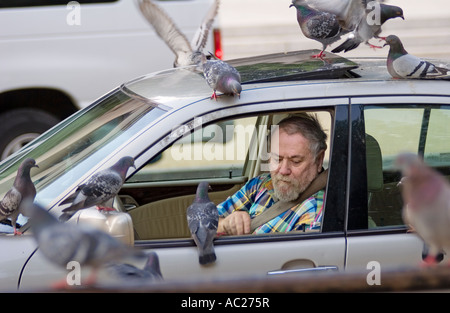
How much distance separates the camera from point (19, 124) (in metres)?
7.70

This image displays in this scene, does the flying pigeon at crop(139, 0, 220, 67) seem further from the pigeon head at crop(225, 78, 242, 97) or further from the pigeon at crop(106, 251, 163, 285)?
the pigeon at crop(106, 251, 163, 285)

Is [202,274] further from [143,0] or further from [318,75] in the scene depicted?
[143,0]

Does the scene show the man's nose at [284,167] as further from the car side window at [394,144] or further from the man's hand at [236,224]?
the car side window at [394,144]

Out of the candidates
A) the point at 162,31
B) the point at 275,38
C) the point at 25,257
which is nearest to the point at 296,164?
the point at 25,257

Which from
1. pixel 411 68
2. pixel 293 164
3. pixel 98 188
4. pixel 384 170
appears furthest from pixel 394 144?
pixel 98 188

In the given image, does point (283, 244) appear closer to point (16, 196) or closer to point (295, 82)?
point (295, 82)

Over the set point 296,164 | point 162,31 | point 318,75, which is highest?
point 162,31

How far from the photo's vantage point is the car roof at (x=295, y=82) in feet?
9.73

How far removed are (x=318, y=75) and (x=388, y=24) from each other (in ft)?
21.9

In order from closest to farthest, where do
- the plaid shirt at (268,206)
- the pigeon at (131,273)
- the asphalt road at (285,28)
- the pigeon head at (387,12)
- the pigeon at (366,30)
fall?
the pigeon at (131,273) → the plaid shirt at (268,206) → the pigeon at (366,30) → the pigeon head at (387,12) → the asphalt road at (285,28)

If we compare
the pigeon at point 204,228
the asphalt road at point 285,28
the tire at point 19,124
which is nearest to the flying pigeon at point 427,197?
the pigeon at point 204,228

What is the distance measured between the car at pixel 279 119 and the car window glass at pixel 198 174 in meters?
0.04

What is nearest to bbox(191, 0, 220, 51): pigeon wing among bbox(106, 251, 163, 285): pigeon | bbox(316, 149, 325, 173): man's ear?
bbox(316, 149, 325, 173): man's ear

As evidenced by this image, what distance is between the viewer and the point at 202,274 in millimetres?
2762
